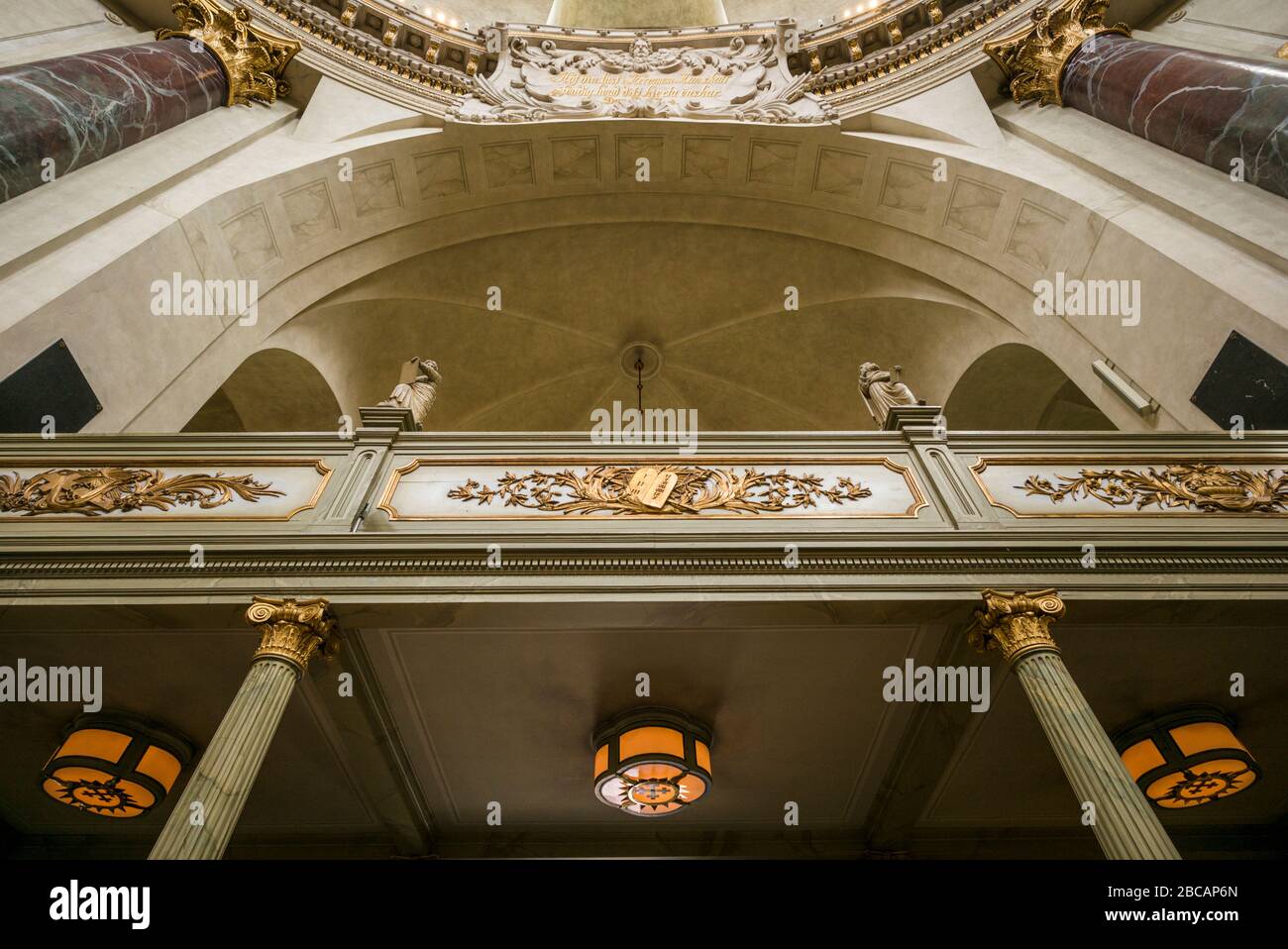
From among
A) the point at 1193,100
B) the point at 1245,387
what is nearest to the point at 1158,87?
the point at 1193,100

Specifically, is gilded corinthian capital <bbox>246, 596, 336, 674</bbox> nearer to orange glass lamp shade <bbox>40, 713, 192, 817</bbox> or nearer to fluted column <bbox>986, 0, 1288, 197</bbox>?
orange glass lamp shade <bbox>40, 713, 192, 817</bbox>

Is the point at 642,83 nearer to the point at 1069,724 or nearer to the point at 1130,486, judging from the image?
the point at 1130,486

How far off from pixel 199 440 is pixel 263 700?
7.74 feet

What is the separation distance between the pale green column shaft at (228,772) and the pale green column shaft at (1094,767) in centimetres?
357

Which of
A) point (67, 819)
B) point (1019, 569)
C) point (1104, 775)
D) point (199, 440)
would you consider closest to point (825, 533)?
→ point (1019, 569)

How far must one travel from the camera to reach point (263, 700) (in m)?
3.94

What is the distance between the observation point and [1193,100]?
24.5 feet

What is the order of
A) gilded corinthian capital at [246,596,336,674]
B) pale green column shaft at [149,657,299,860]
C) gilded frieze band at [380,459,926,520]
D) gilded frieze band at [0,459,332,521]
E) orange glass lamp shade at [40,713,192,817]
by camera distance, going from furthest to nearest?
gilded frieze band at [380,459,926,520]
gilded frieze band at [0,459,332,521]
orange glass lamp shade at [40,713,192,817]
gilded corinthian capital at [246,596,336,674]
pale green column shaft at [149,657,299,860]

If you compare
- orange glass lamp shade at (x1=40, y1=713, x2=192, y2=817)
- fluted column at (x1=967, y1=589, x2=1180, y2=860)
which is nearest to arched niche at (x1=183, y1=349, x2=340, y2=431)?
orange glass lamp shade at (x1=40, y1=713, x2=192, y2=817)

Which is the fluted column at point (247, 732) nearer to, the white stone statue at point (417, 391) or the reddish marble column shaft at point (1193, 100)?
the white stone statue at point (417, 391)

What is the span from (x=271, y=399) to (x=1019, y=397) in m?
9.99

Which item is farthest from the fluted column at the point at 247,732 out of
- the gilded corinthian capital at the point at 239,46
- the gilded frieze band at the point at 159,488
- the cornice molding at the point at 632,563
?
the gilded corinthian capital at the point at 239,46

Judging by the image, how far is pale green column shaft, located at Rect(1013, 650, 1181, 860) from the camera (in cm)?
342

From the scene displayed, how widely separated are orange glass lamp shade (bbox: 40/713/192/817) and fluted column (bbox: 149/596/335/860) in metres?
1.38
